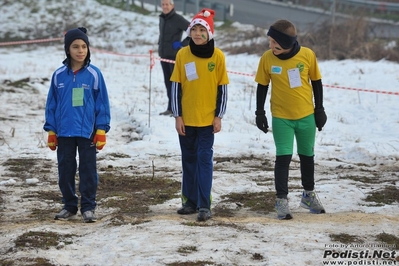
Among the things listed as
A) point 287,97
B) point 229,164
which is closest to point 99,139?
point 287,97

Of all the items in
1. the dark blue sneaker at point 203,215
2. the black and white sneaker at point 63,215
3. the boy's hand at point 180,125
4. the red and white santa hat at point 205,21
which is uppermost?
the red and white santa hat at point 205,21

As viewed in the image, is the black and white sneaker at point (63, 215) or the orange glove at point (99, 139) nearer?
the orange glove at point (99, 139)

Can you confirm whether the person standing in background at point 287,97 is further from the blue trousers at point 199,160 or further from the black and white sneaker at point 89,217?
the black and white sneaker at point 89,217

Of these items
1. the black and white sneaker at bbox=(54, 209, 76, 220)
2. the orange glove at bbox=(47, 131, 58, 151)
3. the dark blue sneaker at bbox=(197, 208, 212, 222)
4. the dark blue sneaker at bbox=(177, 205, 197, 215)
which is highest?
the orange glove at bbox=(47, 131, 58, 151)

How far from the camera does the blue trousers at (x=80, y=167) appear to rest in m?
6.43

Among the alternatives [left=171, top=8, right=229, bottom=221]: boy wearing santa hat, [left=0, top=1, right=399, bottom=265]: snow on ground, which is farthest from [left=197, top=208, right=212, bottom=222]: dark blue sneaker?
[left=0, top=1, right=399, bottom=265]: snow on ground

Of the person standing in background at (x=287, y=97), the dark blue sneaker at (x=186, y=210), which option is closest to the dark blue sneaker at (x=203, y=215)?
the dark blue sneaker at (x=186, y=210)

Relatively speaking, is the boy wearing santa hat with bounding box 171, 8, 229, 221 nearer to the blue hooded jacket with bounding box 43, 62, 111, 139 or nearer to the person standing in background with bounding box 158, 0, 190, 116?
the blue hooded jacket with bounding box 43, 62, 111, 139

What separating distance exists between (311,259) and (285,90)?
79.2 inches

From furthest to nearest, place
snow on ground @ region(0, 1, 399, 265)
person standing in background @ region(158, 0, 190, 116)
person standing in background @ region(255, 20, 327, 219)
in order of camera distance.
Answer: person standing in background @ region(158, 0, 190, 116) < person standing in background @ region(255, 20, 327, 219) < snow on ground @ region(0, 1, 399, 265)

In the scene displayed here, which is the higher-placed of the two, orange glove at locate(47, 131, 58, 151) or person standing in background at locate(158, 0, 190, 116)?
person standing in background at locate(158, 0, 190, 116)

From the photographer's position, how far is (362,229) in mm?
5746

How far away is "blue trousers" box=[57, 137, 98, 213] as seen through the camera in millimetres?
6430

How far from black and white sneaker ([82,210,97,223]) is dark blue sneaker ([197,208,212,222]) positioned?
0.94 metres
